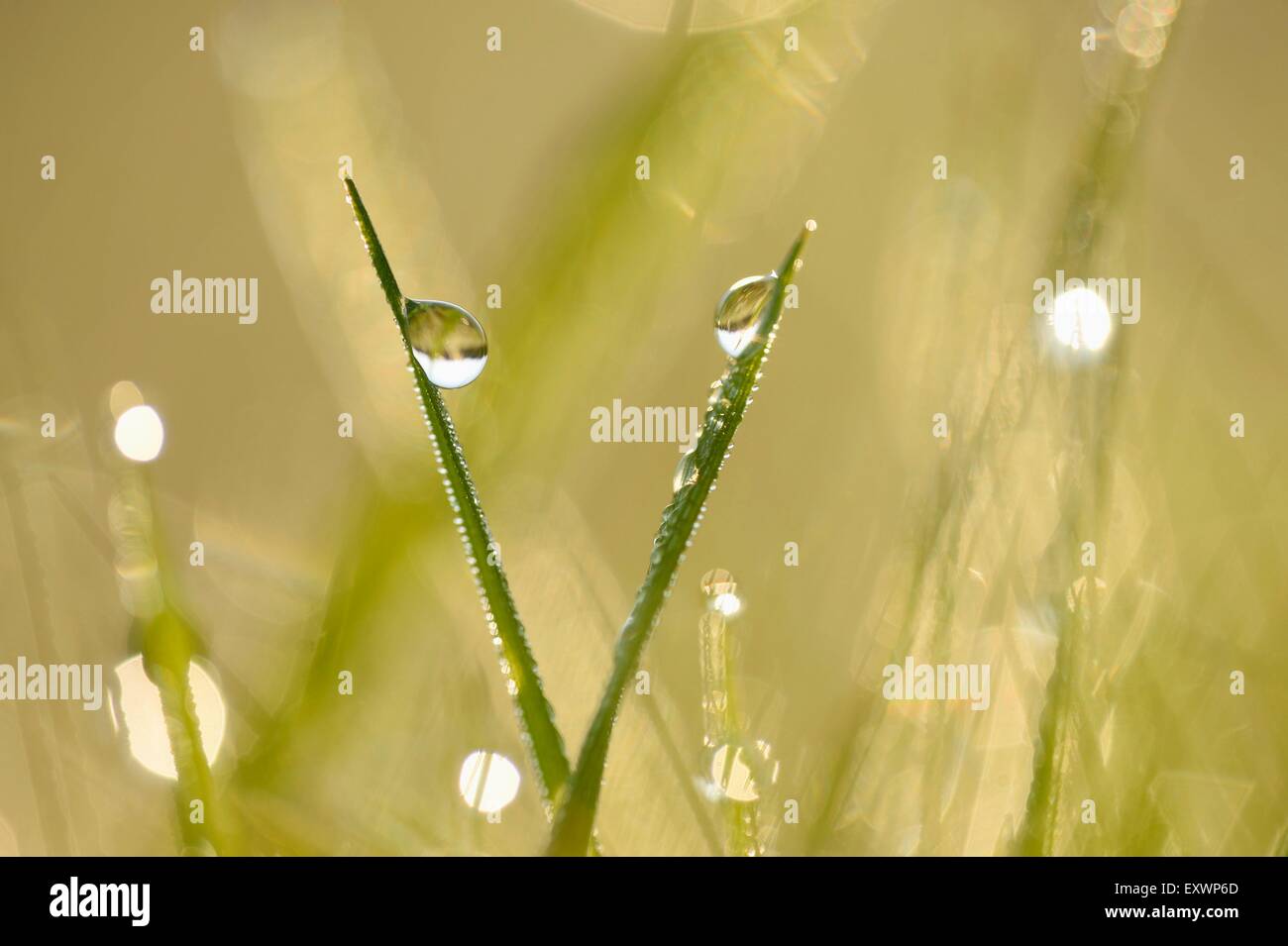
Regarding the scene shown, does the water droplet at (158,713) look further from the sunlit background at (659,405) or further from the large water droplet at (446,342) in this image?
the large water droplet at (446,342)

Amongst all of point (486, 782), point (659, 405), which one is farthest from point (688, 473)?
point (659, 405)

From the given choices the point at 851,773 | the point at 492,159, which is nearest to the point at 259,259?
the point at 492,159

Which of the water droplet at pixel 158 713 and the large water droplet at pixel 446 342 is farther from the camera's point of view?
the water droplet at pixel 158 713

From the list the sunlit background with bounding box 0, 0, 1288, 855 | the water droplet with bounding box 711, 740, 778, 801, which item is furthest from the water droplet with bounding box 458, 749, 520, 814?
the water droplet with bounding box 711, 740, 778, 801

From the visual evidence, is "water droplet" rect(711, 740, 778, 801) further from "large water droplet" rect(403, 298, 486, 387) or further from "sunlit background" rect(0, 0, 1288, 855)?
"large water droplet" rect(403, 298, 486, 387)

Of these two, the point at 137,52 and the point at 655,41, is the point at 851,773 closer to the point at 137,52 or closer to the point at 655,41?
the point at 655,41

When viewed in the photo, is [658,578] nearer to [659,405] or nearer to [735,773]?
[735,773]

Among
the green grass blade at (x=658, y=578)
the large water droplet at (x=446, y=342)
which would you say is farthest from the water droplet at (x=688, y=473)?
the large water droplet at (x=446, y=342)
